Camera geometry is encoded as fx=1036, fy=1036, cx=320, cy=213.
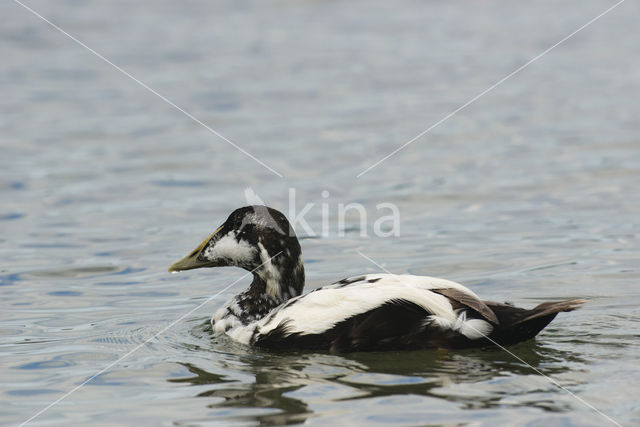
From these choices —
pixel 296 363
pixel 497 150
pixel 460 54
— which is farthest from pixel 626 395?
pixel 460 54

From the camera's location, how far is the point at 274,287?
25.4ft

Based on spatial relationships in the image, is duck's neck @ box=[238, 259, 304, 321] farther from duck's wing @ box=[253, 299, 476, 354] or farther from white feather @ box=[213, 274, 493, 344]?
duck's wing @ box=[253, 299, 476, 354]

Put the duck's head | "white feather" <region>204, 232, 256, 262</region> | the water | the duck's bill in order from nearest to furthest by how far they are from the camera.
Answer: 1. the water
2. the duck's head
3. "white feather" <region>204, 232, 256, 262</region>
4. the duck's bill

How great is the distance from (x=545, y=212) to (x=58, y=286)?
544 centimetres

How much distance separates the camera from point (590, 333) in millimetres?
7273

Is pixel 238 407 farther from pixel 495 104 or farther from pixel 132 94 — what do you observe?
pixel 132 94

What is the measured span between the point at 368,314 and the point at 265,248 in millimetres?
1217

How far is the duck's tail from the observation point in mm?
6590

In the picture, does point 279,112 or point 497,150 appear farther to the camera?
point 279,112

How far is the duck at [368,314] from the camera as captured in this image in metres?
6.70

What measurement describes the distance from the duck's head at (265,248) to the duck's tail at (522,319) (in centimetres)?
158

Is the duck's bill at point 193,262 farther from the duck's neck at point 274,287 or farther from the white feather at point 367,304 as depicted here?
the white feather at point 367,304

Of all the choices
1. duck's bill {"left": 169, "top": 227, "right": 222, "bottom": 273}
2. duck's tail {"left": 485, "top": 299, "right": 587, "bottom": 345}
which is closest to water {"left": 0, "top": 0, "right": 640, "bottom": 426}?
duck's tail {"left": 485, "top": 299, "right": 587, "bottom": 345}

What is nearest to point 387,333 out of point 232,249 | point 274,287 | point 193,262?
point 274,287
